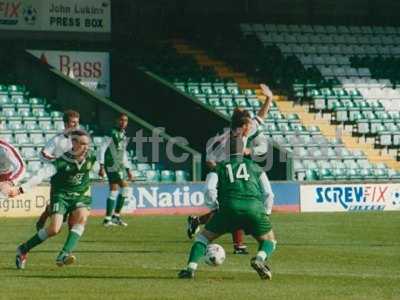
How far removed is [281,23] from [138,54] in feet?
22.3

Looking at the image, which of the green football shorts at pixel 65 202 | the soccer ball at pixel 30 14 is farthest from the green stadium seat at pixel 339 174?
the green football shorts at pixel 65 202

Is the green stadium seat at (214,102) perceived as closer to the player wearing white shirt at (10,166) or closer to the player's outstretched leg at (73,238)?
the player's outstretched leg at (73,238)

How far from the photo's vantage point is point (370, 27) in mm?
47500

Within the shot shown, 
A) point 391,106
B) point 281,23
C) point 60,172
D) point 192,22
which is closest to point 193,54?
point 192,22

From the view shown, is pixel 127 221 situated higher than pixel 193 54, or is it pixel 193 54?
Result: pixel 193 54

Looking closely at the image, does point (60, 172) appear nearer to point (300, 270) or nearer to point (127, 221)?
point (300, 270)

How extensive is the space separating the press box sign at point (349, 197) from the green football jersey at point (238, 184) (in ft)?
65.7

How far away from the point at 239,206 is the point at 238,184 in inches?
10.6

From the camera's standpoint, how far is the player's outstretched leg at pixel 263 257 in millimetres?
14297

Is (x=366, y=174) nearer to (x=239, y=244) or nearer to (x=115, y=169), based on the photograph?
(x=115, y=169)

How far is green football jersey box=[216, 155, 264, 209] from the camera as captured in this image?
1445 centimetres

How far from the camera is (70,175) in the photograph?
1627 centimetres

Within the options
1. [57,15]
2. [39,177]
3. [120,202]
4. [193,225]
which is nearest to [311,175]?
[57,15]

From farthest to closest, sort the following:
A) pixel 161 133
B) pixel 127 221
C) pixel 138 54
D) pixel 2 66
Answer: pixel 138 54, pixel 2 66, pixel 161 133, pixel 127 221
